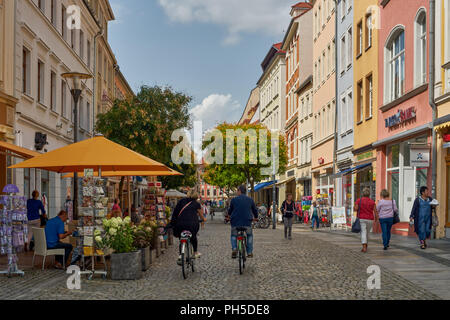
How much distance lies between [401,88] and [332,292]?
1472 cm

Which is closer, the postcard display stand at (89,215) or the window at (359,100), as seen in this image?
the postcard display stand at (89,215)

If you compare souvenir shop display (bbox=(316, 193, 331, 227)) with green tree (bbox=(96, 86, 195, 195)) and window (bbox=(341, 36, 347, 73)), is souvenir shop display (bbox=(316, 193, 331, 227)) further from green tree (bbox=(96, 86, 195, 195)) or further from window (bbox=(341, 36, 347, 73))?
green tree (bbox=(96, 86, 195, 195))

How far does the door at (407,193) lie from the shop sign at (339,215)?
17.5 ft

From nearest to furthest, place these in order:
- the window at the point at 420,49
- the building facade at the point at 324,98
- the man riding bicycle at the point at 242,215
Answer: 1. the man riding bicycle at the point at 242,215
2. the window at the point at 420,49
3. the building facade at the point at 324,98

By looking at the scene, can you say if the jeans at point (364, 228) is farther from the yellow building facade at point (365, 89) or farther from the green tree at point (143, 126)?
the green tree at point (143, 126)

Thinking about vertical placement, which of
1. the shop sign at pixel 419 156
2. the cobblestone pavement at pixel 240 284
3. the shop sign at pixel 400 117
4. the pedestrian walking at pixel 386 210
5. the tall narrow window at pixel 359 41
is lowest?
the cobblestone pavement at pixel 240 284

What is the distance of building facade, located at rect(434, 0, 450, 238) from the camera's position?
17.7 meters

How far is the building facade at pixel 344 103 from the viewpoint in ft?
98.2

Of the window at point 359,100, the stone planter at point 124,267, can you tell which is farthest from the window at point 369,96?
the stone planter at point 124,267

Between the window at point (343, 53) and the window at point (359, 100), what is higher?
the window at point (343, 53)

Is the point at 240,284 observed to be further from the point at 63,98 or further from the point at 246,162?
the point at 246,162

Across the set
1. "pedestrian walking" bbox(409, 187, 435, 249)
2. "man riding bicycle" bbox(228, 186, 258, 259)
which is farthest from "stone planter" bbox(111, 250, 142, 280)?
"pedestrian walking" bbox(409, 187, 435, 249)

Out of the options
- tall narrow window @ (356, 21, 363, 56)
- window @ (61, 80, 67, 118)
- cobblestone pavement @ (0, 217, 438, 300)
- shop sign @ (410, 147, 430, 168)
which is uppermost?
tall narrow window @ (356, 21, 363, 56)

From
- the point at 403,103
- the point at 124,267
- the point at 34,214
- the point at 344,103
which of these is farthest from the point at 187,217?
the point at 344,103
